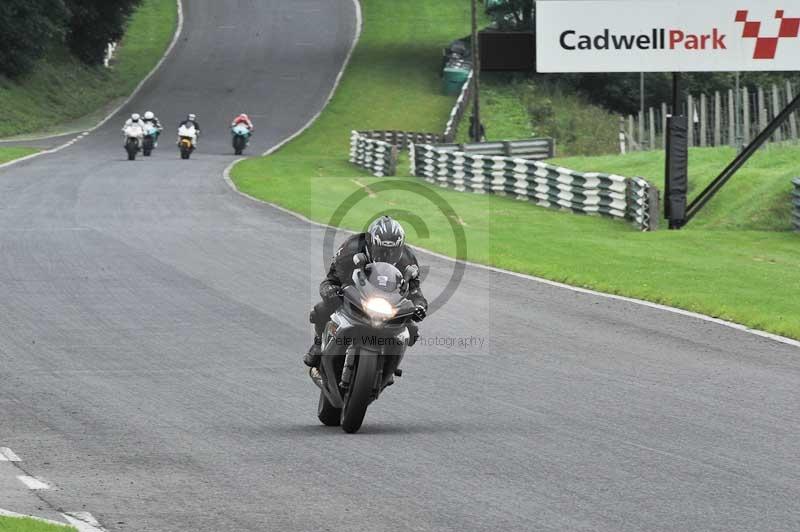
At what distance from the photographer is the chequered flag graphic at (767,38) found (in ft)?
95.5

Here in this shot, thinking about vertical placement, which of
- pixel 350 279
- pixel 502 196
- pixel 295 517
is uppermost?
pixel 350 279

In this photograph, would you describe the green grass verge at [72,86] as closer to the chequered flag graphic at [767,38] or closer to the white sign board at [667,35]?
the white sign board at [667,35]

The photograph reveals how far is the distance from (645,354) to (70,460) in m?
6.95

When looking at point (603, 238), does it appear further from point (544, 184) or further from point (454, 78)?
point (454, 78)

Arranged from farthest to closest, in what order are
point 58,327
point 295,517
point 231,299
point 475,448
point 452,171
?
point 452,171, point 231,299, point 58,327, point 475,448, point 295,517

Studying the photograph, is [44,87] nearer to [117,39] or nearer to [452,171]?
[117,39]

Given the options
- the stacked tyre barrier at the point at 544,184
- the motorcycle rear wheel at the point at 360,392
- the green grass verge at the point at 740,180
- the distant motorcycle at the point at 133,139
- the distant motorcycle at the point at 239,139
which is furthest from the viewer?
the distant motorcycle at the point at 239,139

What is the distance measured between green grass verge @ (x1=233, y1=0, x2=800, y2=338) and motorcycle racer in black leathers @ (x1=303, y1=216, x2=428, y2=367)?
7075mm

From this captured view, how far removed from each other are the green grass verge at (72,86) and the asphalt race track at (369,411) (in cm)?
3675

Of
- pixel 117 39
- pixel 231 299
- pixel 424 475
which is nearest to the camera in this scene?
pixel 424 475

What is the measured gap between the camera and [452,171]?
41156 millimetres

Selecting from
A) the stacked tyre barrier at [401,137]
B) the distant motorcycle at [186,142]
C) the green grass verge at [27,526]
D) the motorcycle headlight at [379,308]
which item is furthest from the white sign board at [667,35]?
the stacked tyre barrier at [401,137]

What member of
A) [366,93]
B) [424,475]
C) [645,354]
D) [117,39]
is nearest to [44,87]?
[117,39]

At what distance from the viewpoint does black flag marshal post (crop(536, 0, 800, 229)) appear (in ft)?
94.8
